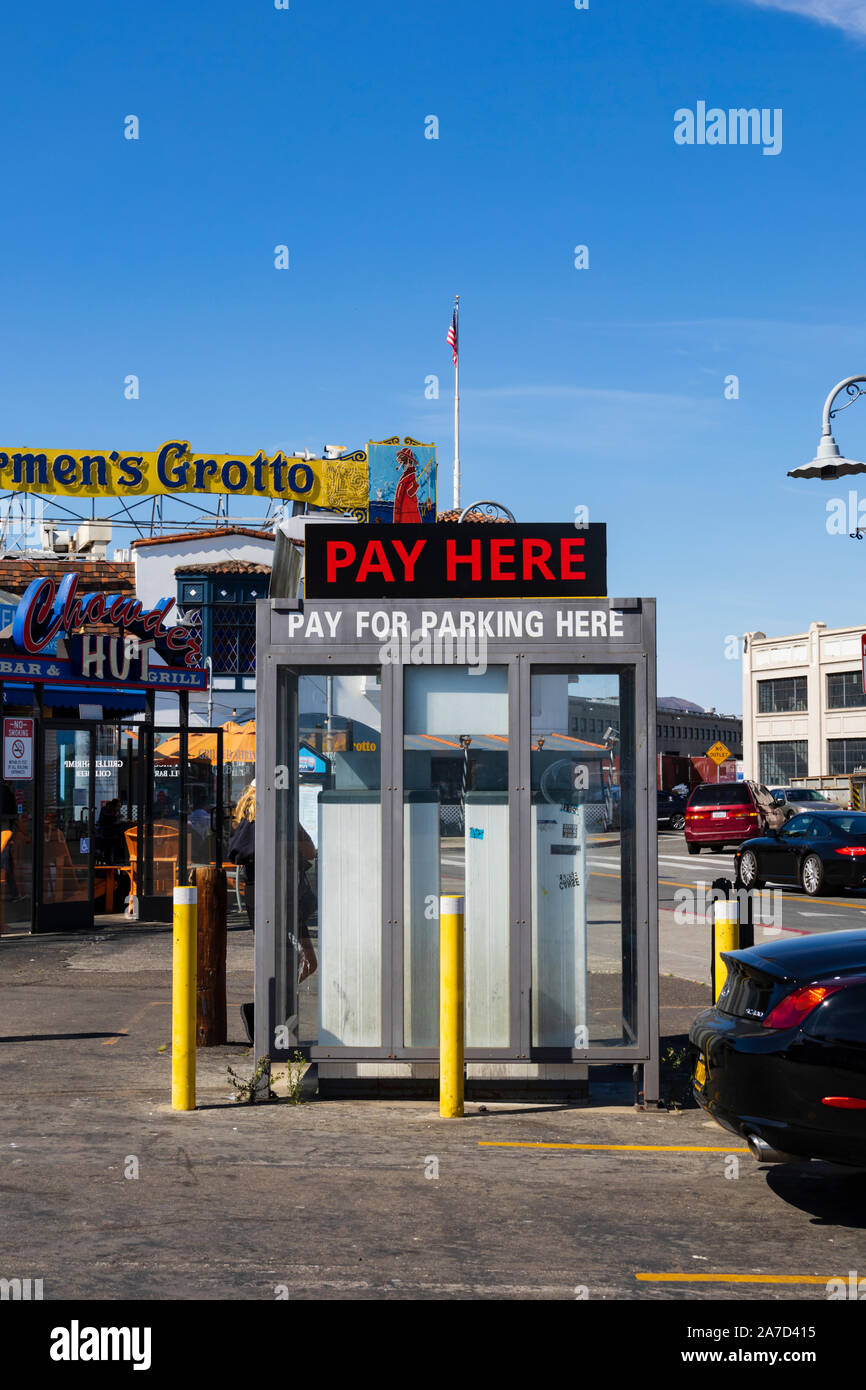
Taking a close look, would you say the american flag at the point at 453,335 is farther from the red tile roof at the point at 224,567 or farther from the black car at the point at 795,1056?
the black car at the point at 795,1056

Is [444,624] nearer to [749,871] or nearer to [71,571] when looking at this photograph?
[749,871]

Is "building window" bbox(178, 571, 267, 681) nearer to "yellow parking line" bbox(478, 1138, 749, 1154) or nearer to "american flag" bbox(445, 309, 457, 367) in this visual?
"american flag" bbox(445, 309, 457, 367)

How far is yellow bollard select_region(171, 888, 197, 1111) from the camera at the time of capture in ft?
26.7

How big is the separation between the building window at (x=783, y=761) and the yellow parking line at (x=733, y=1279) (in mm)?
73211

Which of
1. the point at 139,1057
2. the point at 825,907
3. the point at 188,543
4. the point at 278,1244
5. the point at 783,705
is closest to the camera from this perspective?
the point at 278,1244

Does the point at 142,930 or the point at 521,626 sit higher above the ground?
the point at 521,626

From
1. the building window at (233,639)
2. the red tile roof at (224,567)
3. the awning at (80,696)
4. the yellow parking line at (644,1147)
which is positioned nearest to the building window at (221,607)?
the building window at (233,639)

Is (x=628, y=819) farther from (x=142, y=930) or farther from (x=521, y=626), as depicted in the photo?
(x=142, y=930)

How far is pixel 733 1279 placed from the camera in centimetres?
539

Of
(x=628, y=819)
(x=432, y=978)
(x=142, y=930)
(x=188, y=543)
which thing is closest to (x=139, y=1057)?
(x=432, y=978)

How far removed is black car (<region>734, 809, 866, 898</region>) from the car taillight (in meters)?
18.4

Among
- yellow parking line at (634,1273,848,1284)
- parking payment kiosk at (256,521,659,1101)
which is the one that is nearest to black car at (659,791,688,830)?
parking payment kiosk at (256,521,659,1101)

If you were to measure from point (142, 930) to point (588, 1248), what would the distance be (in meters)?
13.5
